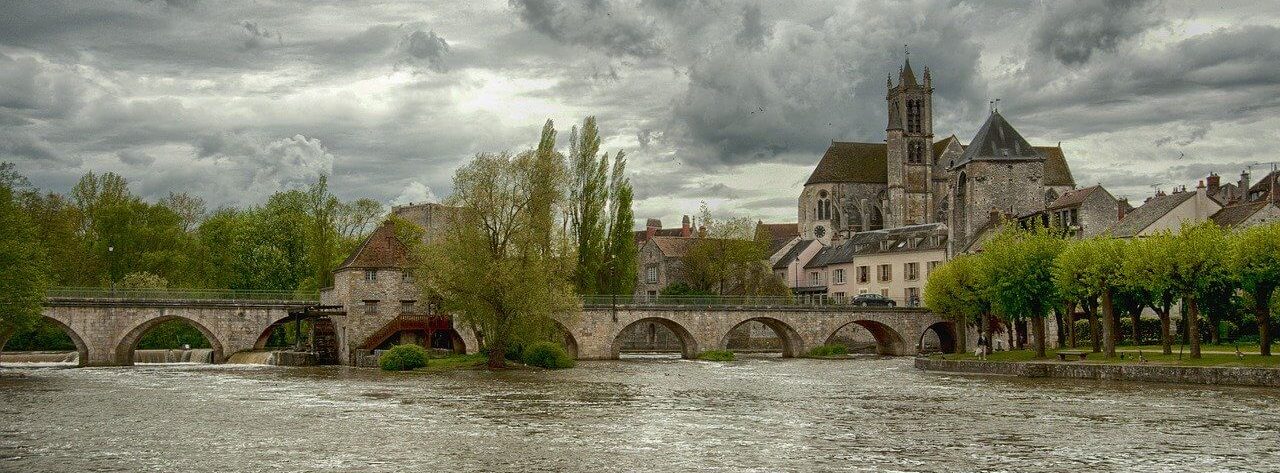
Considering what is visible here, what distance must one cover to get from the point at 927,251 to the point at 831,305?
14.9 metres

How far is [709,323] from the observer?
74.4m

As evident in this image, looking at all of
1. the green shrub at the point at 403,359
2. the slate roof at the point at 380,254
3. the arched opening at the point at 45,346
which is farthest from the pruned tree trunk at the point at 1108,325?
the arched opening at the point at 45,346

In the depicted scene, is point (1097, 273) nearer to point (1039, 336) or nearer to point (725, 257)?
point (1039, 336)

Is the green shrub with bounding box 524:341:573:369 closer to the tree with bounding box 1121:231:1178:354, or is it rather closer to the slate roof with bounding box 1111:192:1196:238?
the tree with bounding box 1121:231:1178:354

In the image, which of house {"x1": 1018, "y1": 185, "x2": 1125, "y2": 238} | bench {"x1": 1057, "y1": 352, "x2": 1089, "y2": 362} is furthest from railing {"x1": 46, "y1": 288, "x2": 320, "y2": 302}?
house {"x1": 1018, "y1": 185, "x2": 1125, "y2": 238}

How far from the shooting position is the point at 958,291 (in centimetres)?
6400

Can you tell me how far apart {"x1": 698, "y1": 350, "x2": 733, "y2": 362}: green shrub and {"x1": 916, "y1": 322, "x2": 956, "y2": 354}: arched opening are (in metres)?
14.8

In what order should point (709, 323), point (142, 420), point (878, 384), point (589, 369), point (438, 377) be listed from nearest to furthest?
point (142, 420), point (878, 384), point (438, 377), point (589, 369), point (709, 323)

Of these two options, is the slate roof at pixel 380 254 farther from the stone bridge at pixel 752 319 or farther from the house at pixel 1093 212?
the house at pixel 1093 212

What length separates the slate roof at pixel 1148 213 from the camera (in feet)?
235

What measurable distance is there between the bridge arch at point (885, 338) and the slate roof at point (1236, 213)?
65.3 ft

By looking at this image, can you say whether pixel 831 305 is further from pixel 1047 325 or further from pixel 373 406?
pixel 373 406

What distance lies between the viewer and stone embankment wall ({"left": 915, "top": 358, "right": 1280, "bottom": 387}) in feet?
134

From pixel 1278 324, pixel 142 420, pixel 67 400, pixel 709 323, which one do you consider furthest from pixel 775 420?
pixel 709 323
